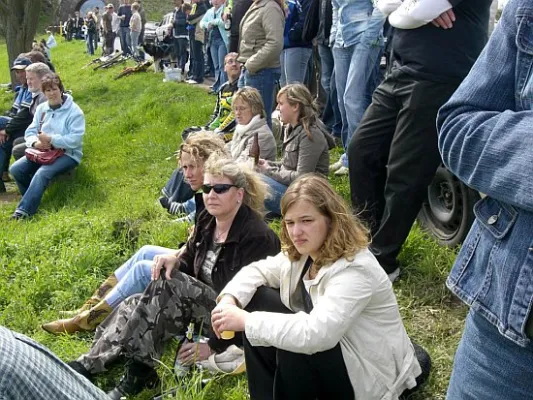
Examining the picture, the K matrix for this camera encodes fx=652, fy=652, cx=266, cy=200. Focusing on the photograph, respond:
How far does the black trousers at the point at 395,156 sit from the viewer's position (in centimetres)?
316

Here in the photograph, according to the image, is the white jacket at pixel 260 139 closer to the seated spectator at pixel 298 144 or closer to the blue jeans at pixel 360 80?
the seated spectator at pixel 298 144

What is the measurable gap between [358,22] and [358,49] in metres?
0.24

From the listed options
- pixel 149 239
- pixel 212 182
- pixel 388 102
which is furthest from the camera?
pixel 149 239

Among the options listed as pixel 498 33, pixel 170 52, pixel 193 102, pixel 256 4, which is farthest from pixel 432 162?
pixel 170 52

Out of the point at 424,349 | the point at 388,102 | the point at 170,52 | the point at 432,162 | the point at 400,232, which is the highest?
the point at 388,102

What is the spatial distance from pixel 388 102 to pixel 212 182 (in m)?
1.05

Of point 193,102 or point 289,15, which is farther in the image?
point 193,102

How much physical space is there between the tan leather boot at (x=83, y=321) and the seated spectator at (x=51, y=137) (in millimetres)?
3287

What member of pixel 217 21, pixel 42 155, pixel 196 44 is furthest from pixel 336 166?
pixel 196 44

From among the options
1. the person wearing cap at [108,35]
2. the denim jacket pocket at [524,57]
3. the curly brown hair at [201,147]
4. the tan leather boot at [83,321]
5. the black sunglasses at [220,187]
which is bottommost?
the person wearing cap at [108,35]

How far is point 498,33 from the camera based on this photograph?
138 cm

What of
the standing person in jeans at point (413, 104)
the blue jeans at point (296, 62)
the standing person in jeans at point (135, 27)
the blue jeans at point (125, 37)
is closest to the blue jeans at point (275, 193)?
the standing person in jeans at point (413, 104)

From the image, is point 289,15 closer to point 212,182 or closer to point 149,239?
point 149,239

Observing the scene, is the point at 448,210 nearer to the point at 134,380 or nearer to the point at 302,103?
the point at 302,103
